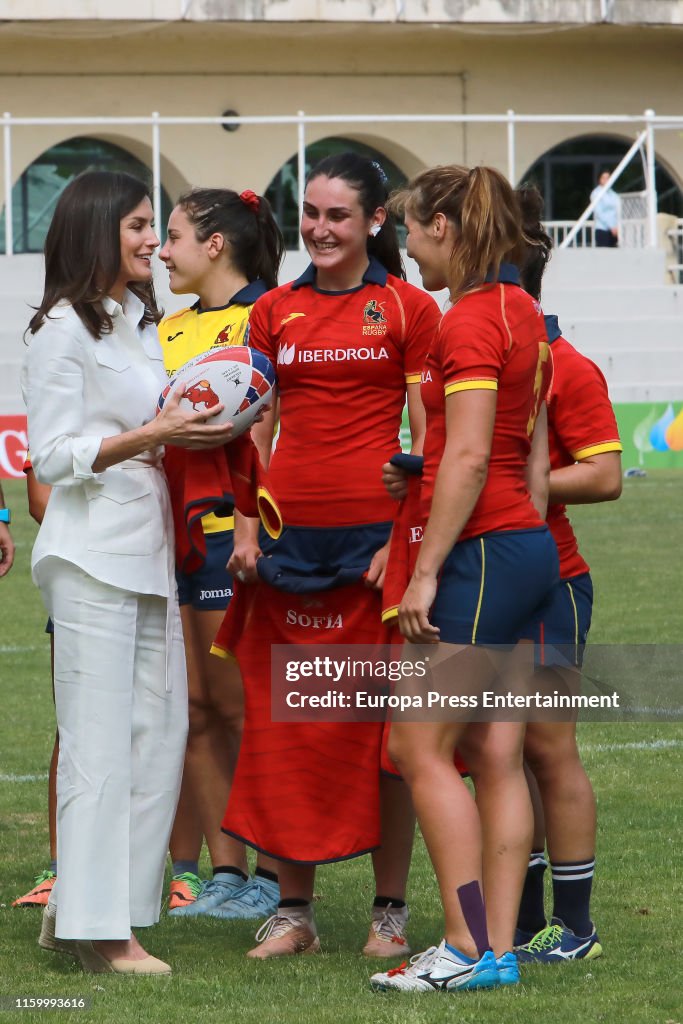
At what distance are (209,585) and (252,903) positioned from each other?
38.7 inches

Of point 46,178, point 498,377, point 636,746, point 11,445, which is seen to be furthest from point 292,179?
point 498,377

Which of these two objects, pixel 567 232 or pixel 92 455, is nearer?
pixel 92 455

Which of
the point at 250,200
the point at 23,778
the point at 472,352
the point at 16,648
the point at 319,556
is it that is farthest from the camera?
the point at 16,648

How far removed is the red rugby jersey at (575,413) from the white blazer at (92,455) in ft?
3.55

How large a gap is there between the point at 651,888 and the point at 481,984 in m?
1.29

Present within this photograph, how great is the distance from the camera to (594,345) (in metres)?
24.5

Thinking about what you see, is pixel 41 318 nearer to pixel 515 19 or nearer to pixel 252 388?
pixel 252 388

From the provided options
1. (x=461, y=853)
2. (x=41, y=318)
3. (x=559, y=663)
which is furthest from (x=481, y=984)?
(x=41, y=318)

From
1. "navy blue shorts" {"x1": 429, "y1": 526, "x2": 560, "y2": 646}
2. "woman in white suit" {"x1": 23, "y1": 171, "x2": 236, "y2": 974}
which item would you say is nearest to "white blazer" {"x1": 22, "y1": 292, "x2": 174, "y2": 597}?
"woman in white suit" {"x1": 23, "y1": 171, "x2": 236, "y2": 974}

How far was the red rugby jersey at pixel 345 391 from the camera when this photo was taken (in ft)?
16.1

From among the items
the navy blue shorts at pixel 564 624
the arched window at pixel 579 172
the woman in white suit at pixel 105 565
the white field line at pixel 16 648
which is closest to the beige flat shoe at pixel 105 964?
the woman in white suit at pixel 105 565

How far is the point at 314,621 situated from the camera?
4918 mm

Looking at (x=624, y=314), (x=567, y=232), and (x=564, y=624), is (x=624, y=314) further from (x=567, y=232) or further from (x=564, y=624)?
(x=564, y=624)

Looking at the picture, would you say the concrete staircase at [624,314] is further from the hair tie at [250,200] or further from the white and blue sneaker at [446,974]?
the white and blue sneaker at [446,974]
